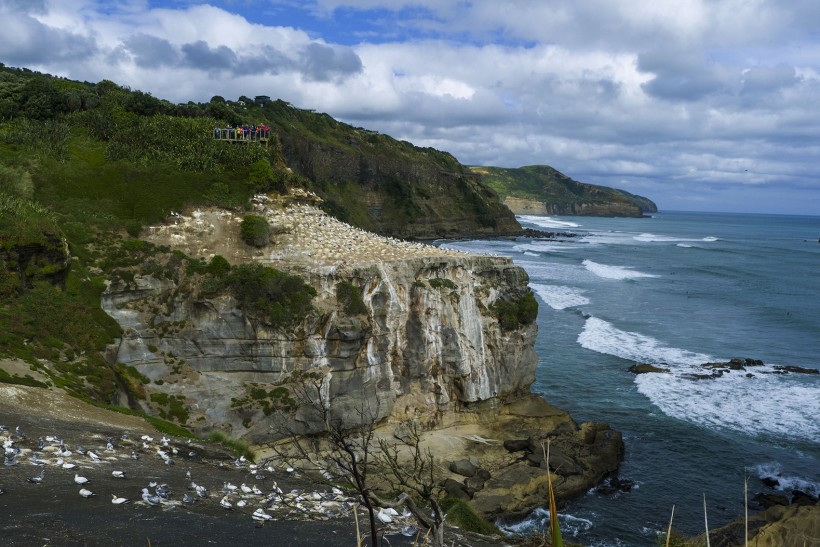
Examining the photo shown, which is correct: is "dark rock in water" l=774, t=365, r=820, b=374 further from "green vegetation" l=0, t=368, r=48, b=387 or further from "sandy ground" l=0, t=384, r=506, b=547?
"green vegetation" l=0, t=368, r=48, b=387

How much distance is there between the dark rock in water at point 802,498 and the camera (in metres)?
25.3

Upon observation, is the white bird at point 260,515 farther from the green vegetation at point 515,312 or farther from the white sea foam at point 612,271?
the white sea foam at point 612,271

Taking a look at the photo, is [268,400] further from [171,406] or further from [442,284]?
[442,284]

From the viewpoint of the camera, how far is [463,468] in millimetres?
25750

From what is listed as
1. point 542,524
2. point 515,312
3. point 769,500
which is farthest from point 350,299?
point 769,500

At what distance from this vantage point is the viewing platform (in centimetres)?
3369

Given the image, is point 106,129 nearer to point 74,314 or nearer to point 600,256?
point 74,314

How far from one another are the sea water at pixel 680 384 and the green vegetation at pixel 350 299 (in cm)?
1001

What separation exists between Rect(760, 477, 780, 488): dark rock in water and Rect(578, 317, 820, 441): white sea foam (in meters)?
5.03

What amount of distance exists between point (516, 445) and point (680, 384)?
1610 centimetres

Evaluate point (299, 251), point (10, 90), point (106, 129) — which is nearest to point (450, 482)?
point (299, 251)

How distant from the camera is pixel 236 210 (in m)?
28.3

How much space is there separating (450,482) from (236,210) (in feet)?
48.4

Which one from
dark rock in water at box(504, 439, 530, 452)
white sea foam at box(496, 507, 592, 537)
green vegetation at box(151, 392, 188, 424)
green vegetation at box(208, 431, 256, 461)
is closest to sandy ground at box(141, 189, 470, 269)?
green vegetation at box(151, 392, 188, 424)
